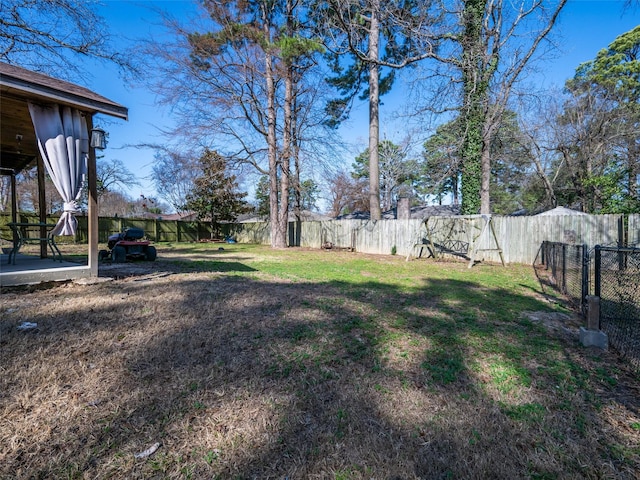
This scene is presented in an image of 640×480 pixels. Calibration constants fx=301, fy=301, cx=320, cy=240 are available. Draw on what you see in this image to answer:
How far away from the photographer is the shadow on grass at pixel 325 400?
1.45 meters

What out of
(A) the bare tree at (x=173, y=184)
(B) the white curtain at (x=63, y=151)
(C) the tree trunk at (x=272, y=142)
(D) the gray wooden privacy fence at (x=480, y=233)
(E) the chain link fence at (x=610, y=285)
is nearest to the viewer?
(E) the chain link fence at (x=610, y=285)

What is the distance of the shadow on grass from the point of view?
145 cm

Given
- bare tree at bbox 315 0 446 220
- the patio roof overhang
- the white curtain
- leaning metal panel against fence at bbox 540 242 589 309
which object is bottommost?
leaning metal panel against fence at bbox 540 242 589 309

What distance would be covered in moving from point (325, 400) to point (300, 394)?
0.56 ft

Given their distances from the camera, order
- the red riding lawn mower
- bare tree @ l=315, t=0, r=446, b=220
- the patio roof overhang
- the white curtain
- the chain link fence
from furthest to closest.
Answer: bare tree @ l=315, t=0, r=446, b=220 < the red riding lawn mower < the white curtain < the patio roof overhang < the chain link fence

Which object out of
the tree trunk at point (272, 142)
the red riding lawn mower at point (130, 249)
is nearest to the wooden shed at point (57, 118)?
the red riding lawn mower at point (130, 249)

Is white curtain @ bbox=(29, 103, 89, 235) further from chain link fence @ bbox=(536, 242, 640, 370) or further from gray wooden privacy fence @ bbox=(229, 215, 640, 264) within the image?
gray wooden privacy fence @ bbox=(229, 215, 640, 264)

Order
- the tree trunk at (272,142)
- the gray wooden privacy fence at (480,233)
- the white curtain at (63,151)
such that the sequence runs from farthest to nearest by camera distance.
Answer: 1. the tree trunk at (272,142)
2. the gray wooden privacy fence at (480,233)
3. the white curtain at (63,151)

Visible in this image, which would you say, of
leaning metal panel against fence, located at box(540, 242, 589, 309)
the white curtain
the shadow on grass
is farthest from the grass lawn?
leaning metal panel against fence, located at box(540, 242, 589, 309)

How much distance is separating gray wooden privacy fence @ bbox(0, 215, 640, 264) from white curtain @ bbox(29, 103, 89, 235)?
8.00 metres

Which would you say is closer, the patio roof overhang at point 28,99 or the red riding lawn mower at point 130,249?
the patio roof overhang at point 28,99

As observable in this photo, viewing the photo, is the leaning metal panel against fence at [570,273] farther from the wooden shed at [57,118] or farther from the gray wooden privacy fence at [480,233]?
the wooden shed at [57,118]

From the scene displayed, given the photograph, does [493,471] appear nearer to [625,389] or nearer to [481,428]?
[481,428]

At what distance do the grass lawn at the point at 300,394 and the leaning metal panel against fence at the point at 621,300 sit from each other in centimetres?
33
